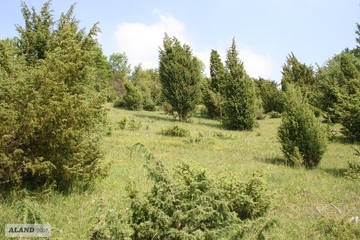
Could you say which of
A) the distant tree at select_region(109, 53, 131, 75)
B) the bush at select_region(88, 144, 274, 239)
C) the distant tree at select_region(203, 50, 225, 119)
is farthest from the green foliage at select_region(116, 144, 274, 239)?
the distant tree at select_region(109, 53, 131, 75)

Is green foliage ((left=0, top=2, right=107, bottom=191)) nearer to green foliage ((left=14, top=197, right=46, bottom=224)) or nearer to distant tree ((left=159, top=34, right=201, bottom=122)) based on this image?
green foliage ((left=14, top=197, right=46, bottom=224))

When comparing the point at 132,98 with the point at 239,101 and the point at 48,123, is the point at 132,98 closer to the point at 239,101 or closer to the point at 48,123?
the point at 239,101

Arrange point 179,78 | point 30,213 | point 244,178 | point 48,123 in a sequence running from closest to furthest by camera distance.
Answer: point 30,213
point 48,123
point 244,178
point 179,78

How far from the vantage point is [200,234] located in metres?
2.19

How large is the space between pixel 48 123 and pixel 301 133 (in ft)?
23.7

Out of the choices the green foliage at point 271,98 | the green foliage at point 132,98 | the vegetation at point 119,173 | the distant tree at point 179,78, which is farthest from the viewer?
the green foliage at point 271,98

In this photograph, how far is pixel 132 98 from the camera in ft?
89.1

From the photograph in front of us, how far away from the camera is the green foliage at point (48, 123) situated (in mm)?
3609

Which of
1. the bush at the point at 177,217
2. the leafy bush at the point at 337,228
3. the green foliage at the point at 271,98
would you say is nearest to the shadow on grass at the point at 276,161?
the leafy bush at the point at 337,228

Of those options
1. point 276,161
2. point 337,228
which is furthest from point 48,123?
point 276,161

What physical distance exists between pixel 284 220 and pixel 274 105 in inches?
1031

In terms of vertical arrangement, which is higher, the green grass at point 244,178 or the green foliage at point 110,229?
the green foliage at point 110,229

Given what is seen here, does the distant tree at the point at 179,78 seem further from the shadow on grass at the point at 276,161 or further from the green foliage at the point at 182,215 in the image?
the green foliage at the point at 182,215

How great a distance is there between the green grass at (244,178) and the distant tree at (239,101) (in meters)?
6.13
